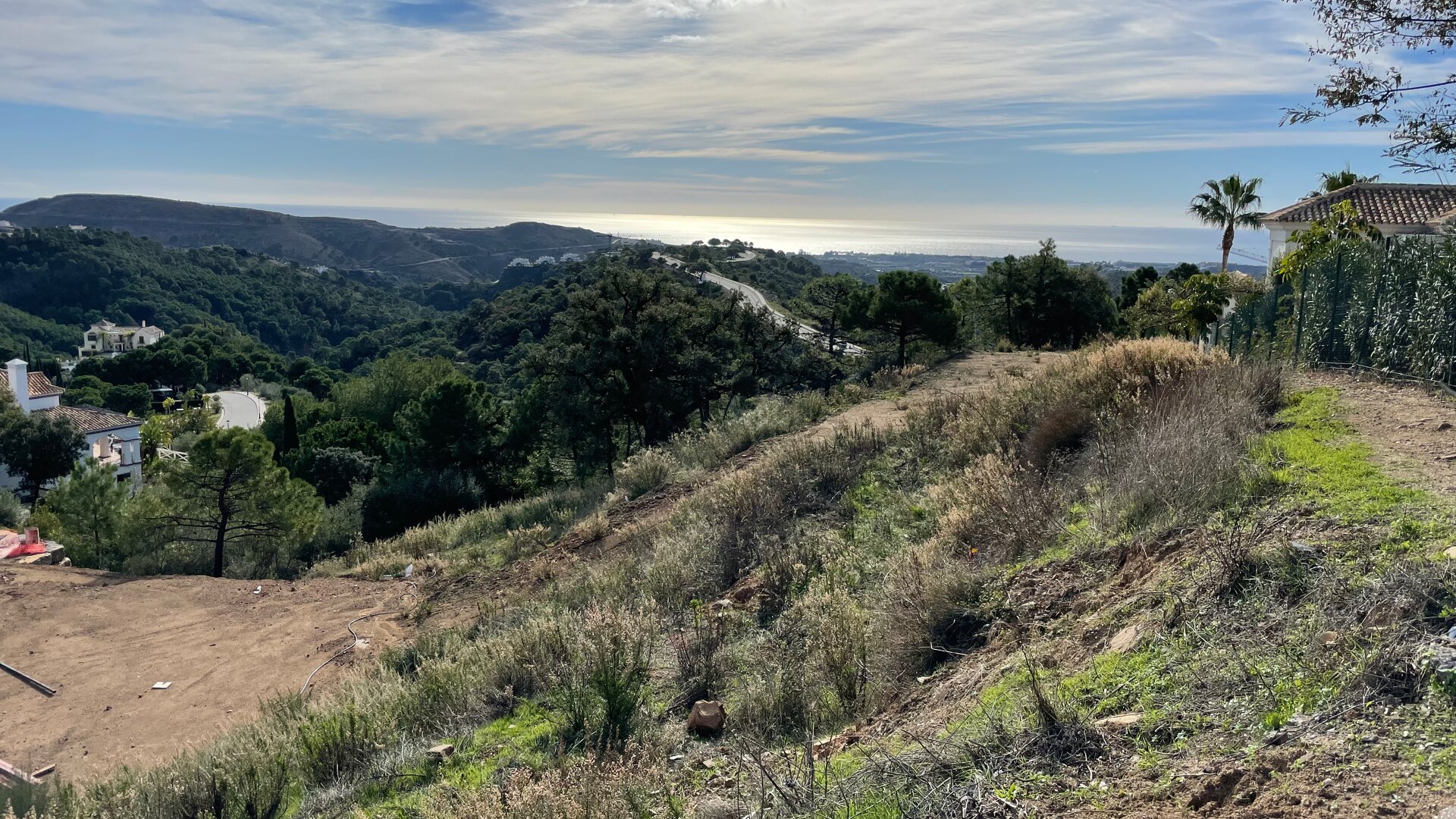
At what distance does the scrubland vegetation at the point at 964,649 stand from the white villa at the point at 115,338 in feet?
352

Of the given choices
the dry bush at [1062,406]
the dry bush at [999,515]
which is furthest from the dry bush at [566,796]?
the dry bush at [1062,406]

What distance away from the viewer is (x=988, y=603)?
5.42 meters

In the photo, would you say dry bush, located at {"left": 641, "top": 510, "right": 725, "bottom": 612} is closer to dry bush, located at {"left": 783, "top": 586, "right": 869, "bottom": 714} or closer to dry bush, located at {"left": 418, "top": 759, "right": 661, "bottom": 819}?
→ dry bush, located at {"left": 783, "top": 586, "right": 869, "bottom": 714}

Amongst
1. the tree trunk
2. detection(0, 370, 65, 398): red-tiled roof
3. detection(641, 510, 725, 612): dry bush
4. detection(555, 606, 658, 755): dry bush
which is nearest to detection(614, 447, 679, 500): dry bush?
detection(641, 510, 725, 612): dry bush

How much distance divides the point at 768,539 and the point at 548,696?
325cm

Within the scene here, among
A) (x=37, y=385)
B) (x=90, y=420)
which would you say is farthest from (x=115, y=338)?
(x=90, y=420)

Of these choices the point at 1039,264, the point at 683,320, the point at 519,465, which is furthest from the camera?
the point at 1039,264

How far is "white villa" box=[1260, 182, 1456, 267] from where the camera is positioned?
82.3ft

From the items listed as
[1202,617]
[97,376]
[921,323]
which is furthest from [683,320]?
[97,376]

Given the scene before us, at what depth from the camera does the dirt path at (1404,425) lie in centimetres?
566

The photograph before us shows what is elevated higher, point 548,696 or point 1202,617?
point 1202,617

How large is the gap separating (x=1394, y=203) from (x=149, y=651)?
3393cm

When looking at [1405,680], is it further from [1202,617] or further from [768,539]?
[768,539]

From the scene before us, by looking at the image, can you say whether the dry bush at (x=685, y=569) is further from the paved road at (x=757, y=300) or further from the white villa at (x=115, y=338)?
the white villa at (x=115, y=338)
